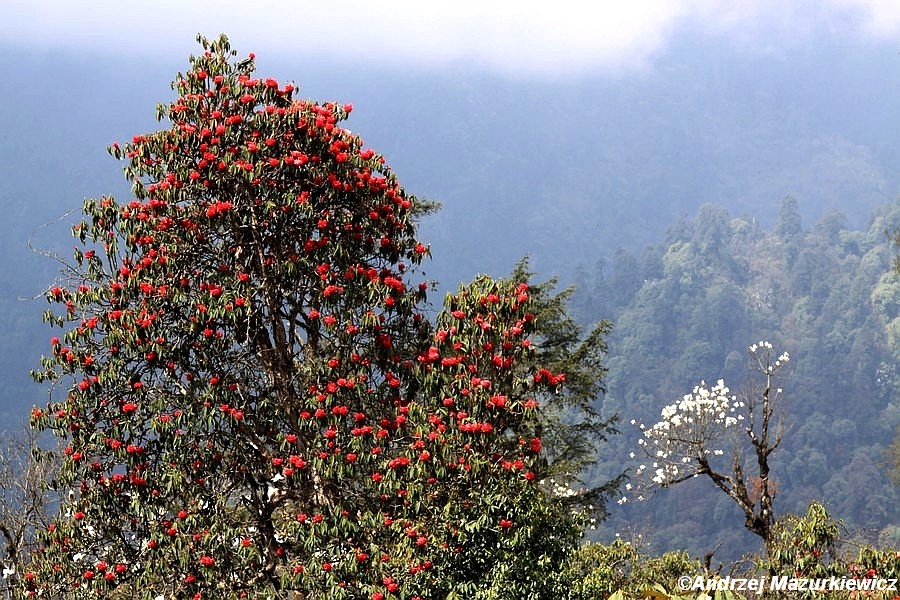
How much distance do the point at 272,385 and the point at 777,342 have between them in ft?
369

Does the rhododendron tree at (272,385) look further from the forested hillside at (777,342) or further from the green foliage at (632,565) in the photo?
the forested hillside at (777,342)

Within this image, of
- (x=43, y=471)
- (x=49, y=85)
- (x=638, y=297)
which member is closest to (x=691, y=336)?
(x=638, y=297)

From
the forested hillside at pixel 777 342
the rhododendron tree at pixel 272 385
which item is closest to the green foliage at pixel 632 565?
the rhododendron tree at pixel 272 385

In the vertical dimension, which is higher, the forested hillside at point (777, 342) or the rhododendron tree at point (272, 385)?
the forested hillside at point (777, 342)

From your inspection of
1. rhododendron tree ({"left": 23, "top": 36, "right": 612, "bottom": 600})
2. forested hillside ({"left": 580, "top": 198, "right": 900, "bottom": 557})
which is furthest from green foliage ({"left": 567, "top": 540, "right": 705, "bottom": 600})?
forested hillside ({"left": 580, "top": 198, "right": 900, "bottom": 557})

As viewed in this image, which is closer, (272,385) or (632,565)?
(272,385)

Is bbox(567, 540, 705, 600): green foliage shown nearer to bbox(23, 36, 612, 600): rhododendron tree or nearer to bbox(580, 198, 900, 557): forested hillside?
bbox(23, 36, 612, 600): rhododendron tree

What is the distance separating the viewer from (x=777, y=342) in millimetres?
115562

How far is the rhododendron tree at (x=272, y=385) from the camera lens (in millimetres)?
8328

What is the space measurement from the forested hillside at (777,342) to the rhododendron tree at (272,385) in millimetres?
69456

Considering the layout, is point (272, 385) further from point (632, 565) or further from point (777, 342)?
point (777, 342)

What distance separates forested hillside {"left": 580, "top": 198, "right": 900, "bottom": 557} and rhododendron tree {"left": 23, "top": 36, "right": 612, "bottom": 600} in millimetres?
69456

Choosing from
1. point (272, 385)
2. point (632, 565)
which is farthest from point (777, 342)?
point (272, 385)

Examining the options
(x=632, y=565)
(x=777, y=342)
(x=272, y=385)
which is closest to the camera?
(x=272, y=385)
